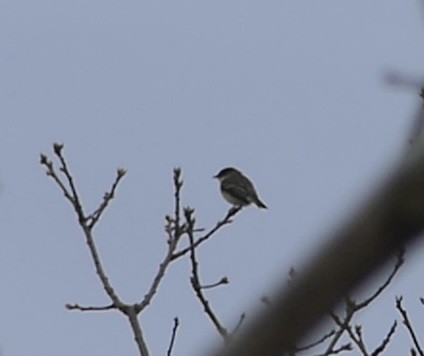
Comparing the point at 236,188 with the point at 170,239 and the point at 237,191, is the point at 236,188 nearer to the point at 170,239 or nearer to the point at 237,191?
the point at 237,191

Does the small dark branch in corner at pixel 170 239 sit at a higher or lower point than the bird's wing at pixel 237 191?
lower

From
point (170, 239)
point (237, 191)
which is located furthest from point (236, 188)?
point (170, 239)

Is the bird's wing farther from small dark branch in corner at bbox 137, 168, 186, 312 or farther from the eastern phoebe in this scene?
small dark branch in corner at bbox 137, 168, 186, 312

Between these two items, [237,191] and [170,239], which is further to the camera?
[237,191]

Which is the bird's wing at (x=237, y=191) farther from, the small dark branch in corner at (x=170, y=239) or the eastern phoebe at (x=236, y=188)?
the small dark branch in corner at (x=170, y=239)

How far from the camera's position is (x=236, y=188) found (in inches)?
609

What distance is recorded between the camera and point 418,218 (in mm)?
932

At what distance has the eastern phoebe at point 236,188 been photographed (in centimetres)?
1489

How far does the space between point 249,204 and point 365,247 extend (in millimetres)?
13327

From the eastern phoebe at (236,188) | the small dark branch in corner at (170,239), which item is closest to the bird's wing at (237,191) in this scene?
the eastern phoebe at (236,188)

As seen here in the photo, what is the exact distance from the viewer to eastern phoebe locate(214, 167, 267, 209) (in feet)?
48.8

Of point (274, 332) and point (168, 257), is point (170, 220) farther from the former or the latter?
point (274, 332)

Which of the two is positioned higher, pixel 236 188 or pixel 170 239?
pixel 236 188

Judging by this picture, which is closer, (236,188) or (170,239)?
(170,239)
